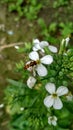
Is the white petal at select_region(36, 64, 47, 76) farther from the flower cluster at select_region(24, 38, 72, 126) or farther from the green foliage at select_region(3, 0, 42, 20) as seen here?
the green foliage at select_region(3, 0, 42, 20)

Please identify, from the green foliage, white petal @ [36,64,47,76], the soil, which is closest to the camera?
white petal @ [36,64,47,76]

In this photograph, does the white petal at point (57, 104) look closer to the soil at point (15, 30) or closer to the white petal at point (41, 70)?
the white petal at point (41, 70)

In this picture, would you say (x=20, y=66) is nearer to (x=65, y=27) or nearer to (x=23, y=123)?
(x=23, y=123)

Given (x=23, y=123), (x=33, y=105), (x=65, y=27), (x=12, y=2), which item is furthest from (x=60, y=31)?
(x=33, y=105)

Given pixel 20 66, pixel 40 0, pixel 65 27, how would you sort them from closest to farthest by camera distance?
pixel 20 66, pixel 65 27, pixel 40 0

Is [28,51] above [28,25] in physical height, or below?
above

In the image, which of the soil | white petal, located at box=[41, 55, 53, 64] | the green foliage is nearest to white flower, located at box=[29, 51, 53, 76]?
white petal, located at box=[41, 55, 53, 64]

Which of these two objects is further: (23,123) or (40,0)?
(40,0)

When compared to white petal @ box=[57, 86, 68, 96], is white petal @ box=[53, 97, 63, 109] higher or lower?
lower


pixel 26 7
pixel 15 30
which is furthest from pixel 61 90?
pixel 26 7
